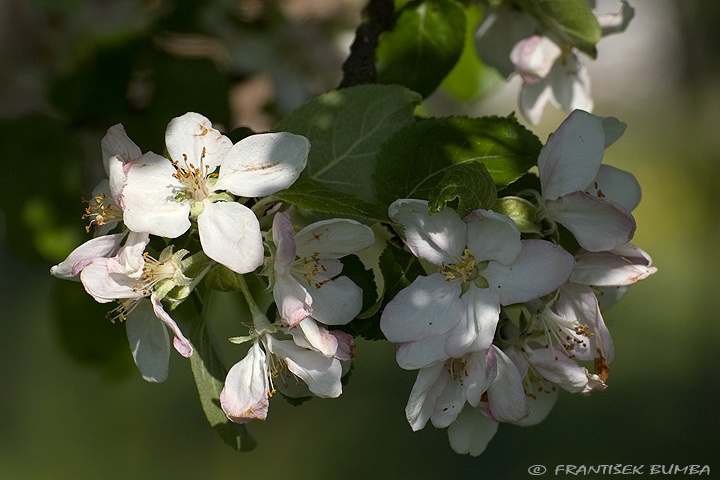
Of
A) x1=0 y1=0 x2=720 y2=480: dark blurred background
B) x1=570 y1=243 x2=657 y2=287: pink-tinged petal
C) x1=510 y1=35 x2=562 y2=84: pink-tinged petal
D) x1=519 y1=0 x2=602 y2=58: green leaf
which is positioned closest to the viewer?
x1=570 y1=243 x2=657 y2=287: pink-tinged petal

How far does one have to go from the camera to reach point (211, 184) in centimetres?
79

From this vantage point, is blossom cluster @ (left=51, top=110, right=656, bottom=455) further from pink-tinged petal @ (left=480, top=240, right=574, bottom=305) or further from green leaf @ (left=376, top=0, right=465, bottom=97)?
green leaf @ (left=376, top=0, right=465, bottom=97)

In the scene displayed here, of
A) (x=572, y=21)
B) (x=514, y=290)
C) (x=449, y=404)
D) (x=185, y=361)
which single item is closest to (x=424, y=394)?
(x=449, y=404)

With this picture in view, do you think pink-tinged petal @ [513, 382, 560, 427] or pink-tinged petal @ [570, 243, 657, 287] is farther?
pink-tinged petal @ [513, 382, 560, 427]

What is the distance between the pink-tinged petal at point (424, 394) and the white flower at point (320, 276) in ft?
0.29

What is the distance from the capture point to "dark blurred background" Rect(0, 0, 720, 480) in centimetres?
148

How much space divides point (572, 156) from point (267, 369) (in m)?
0.35

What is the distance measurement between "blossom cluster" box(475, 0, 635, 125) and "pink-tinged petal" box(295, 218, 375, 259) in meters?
0.55

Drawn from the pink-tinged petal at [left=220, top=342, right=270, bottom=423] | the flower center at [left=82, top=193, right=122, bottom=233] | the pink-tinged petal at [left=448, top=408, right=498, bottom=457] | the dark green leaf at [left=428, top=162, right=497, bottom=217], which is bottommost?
the pink-tinged petal at [left=448, top=408, right=498, bottom=457]

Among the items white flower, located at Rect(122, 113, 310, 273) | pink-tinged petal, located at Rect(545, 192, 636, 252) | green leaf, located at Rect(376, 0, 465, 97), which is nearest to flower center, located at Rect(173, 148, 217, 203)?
white flower, located at Rect(122, 113, 310, 273)

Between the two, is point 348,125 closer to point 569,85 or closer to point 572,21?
point 572,21

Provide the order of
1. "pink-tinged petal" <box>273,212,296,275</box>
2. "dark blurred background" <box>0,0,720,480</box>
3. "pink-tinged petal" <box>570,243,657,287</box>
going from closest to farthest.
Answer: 1. "pink-tinged petal" <box>273,212,296,275</box>
2. "pink-tinged petal" <box>570,243,657,287</box>
3. "dark blurred background" <box>0,0,720,480</box>

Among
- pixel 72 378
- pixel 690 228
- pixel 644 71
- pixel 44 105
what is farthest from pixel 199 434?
pixel 644 71

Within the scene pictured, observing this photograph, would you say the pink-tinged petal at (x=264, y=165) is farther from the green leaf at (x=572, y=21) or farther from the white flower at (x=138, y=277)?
the green leaf at (x=572, y=21)
